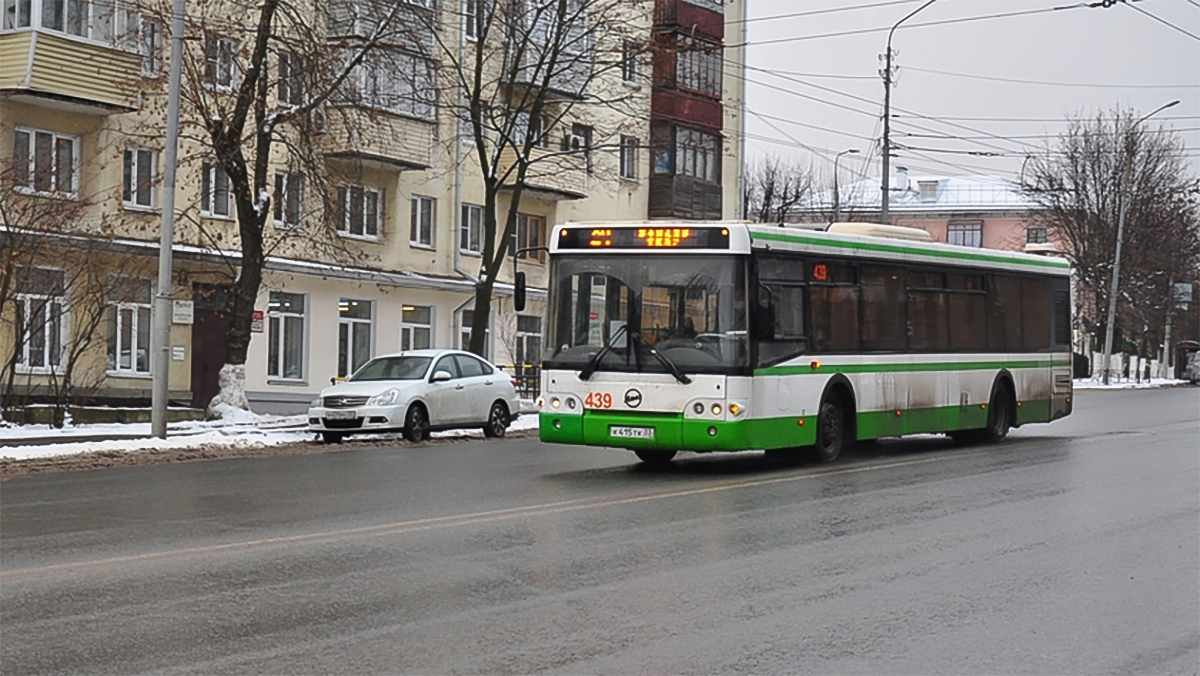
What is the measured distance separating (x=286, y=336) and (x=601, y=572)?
1147 inches

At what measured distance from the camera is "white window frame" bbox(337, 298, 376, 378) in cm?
4031

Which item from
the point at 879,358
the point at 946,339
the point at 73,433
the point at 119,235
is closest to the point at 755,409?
the point at 879,358

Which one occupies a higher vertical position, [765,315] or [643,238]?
[643,238]

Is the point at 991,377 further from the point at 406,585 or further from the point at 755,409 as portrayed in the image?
the point at 406,585

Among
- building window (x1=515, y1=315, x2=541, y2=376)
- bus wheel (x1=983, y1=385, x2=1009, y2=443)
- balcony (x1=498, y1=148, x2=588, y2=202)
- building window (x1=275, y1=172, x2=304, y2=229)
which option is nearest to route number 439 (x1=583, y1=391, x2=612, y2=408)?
bus wheel (x1=983, y1=385, x2=1009, y2=443)

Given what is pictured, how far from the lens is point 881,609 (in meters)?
9.41

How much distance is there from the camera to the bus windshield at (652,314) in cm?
1775

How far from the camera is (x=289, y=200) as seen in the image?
35.6m

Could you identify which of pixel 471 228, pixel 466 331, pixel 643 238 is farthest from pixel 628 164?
pixel 643 238

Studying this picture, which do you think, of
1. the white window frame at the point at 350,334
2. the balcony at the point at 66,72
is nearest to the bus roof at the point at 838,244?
the balcony at the point at 66,72

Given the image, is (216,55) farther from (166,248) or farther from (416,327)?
(416,327)

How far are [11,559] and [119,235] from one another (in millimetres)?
22821

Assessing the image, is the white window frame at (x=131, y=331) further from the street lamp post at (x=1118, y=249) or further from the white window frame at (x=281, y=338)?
the street lamp post at (x=1118, y=249)

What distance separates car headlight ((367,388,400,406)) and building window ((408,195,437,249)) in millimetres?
17654
